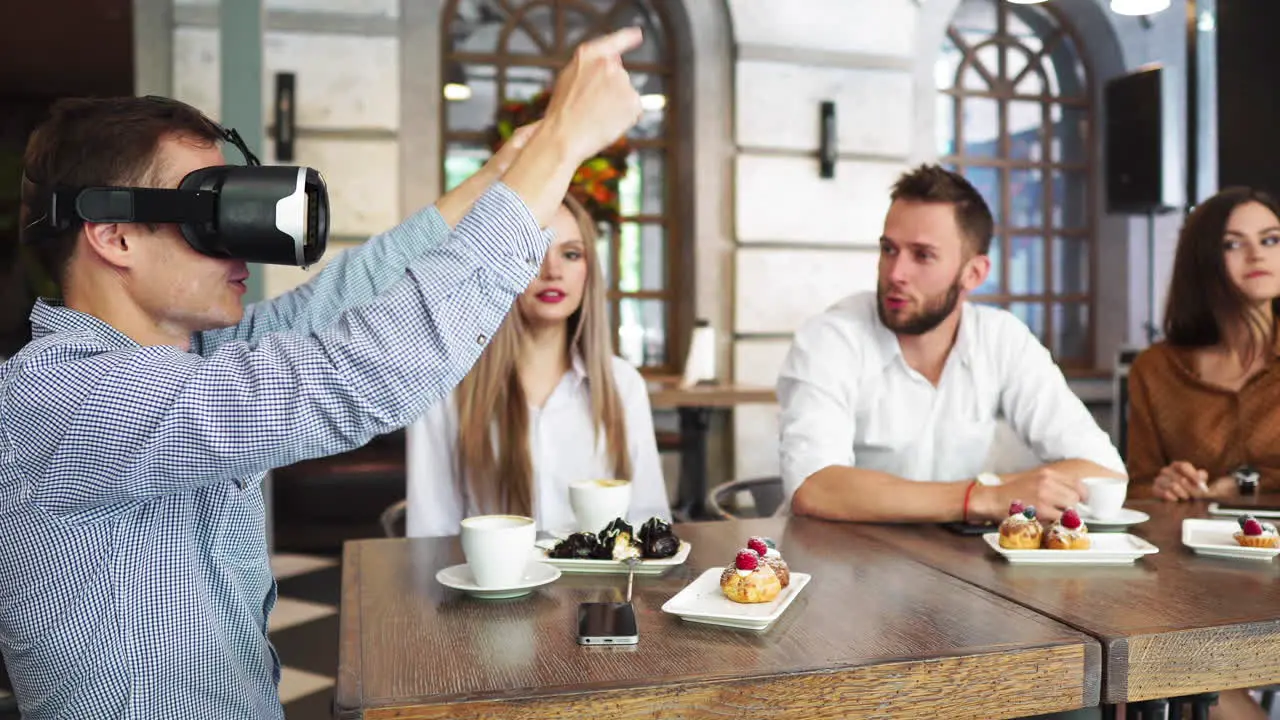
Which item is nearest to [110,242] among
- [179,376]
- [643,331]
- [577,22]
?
[179,376]

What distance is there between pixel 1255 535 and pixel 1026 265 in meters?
5.71

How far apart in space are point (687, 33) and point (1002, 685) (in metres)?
5.37

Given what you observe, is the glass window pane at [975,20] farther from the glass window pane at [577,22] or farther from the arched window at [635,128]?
the glass window pane at [577,22]

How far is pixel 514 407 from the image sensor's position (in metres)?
2.20

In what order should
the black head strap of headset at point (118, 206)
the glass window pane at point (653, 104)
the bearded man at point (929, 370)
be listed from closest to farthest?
the black head strap of headset at point (118, 206)
the bearded man at point (929, 370)
the glass window pane at point (653, 104)

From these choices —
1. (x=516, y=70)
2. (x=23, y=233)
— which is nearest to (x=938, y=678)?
(x=23, y=233)

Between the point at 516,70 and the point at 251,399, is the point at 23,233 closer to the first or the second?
the point at 251,399

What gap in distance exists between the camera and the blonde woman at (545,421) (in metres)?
2.14

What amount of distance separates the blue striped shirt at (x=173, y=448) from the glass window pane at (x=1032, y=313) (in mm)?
6398

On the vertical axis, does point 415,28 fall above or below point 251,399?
above

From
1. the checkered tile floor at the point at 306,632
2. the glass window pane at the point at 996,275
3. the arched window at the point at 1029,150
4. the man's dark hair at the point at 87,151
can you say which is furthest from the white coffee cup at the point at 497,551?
the glass window pane at the point at 996,275

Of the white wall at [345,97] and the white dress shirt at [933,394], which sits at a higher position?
the white wall at [345,97]

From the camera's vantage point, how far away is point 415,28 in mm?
5473

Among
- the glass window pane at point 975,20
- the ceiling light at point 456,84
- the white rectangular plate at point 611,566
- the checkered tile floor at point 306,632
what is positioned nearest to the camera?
the white rectangular plate at point 611,566
